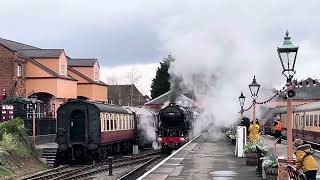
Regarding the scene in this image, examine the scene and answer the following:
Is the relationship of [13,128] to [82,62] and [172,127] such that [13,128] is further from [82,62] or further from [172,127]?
[82,62]

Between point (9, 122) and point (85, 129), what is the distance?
4105mm

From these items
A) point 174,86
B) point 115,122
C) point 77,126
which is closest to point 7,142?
point 77,126

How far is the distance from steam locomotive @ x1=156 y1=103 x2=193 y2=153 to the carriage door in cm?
701

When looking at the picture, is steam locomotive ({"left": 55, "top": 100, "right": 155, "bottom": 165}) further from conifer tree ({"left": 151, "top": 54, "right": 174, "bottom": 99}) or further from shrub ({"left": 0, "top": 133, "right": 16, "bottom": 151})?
conifer tree ({"left": 151, "top": 54, "right": 174, "bottom": 99})

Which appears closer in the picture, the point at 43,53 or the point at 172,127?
the point at 172,127

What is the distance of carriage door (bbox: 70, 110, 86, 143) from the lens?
99.2ft

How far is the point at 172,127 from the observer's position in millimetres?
36219

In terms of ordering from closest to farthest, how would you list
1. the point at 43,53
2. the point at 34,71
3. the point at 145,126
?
the point at 145,126
the point at 34,71
the point at 43,53

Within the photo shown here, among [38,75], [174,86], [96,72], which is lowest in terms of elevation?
[174,86]

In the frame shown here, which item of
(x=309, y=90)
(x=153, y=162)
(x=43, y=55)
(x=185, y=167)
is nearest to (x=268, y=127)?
(x=43, y=55)

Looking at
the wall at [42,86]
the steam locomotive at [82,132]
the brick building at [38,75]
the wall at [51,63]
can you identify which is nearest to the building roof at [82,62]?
the brick building at [38,75]

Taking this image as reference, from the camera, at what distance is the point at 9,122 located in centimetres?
2997

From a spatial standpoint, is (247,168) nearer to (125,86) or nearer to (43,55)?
(43,55)

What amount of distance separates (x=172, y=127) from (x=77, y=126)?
25.9ft
